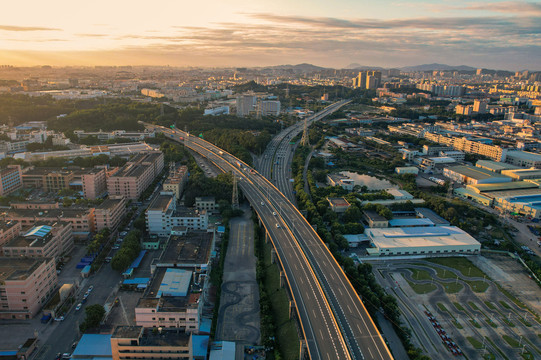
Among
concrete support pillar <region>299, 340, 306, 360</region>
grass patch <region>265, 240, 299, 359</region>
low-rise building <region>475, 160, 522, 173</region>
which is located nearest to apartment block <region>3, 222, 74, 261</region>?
grass patch <region>265, 240, 299, 359</region>

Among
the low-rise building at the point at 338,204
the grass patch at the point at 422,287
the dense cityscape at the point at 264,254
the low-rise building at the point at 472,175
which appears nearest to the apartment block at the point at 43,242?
the dense cityscape at the point at 264,254

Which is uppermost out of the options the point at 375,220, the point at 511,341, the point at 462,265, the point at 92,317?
the point at 375,220

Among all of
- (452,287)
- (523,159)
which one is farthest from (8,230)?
(523,159)

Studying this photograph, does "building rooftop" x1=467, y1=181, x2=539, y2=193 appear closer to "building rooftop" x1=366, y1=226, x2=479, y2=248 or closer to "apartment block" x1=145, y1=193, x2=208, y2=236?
"building rooftop" x1=366, y1=226, x2=479, y2=248

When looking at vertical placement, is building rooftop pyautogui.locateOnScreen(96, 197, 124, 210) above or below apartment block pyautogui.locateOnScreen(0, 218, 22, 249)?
above

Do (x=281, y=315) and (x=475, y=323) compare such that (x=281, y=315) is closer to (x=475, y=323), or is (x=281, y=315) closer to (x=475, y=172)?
(x=475, y=323)

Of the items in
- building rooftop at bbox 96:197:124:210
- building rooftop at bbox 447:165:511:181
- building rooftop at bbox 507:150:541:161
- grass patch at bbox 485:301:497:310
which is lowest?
grass patch at bbox 485:301:497:310
